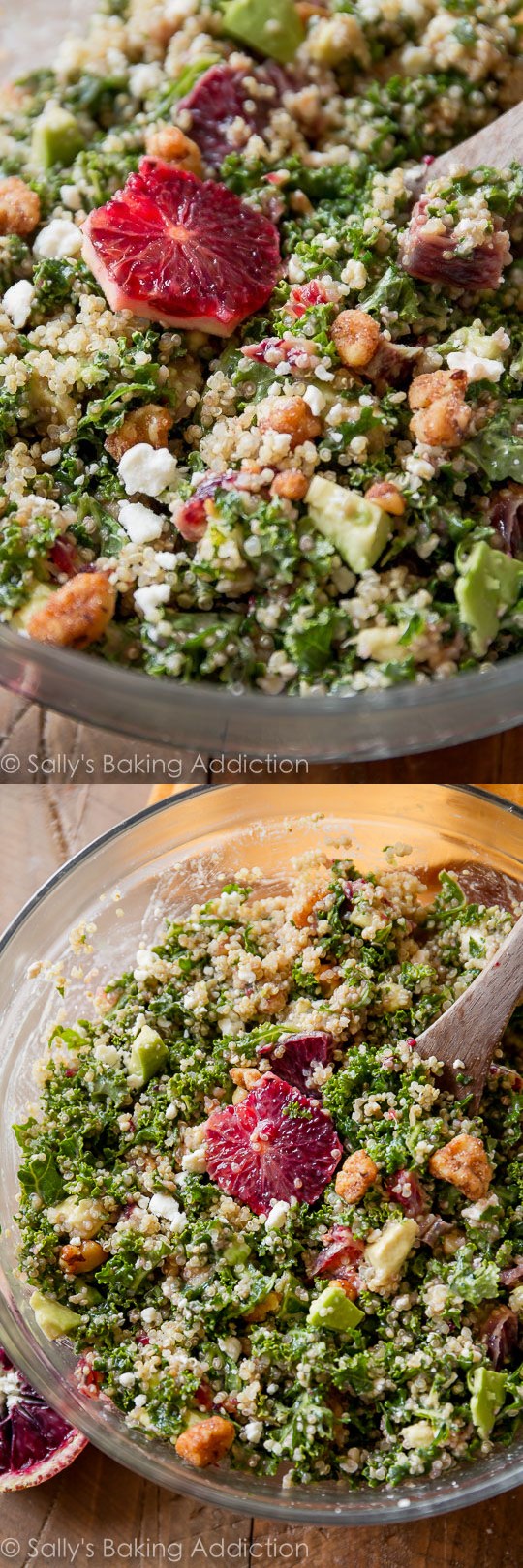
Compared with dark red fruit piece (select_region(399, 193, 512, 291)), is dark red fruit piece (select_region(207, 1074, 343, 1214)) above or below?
below

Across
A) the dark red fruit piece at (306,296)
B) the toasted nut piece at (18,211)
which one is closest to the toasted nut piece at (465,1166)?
the dark red fruit piece at (306,296)

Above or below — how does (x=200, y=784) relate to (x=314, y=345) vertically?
below

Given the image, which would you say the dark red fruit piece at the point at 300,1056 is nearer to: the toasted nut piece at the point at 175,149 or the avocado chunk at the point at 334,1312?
the avocado chunk at the point at 334,1312

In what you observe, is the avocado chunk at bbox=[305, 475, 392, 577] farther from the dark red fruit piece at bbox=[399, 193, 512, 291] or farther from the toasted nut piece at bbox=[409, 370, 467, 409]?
the dark red fruit piece at bbox=[399, 193, 512, 291]

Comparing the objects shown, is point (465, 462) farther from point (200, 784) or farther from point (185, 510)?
point (200, 784)

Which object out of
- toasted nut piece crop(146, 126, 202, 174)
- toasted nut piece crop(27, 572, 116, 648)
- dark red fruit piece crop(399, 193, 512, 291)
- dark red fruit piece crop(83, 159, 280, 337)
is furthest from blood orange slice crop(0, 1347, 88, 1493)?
toasted nut piece crop(146, 126, 202, 174)

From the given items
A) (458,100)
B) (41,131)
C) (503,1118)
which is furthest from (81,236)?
(503,1118)
